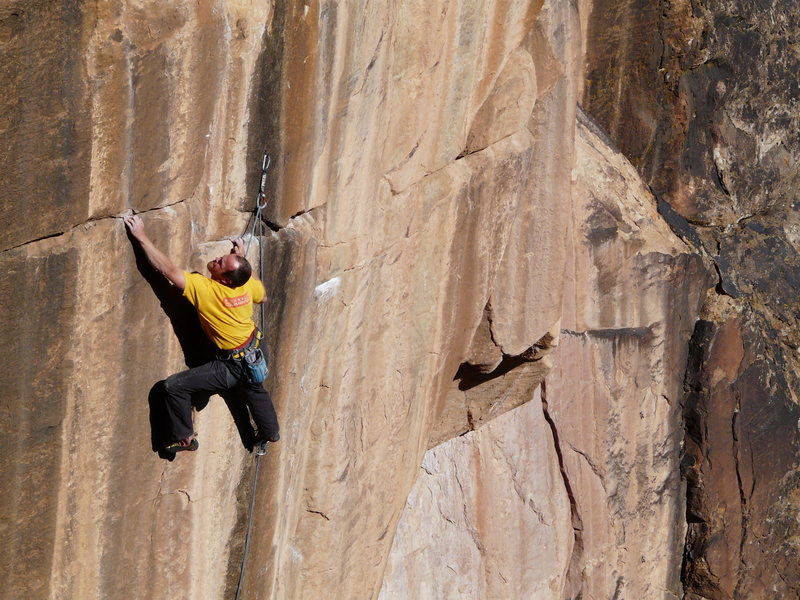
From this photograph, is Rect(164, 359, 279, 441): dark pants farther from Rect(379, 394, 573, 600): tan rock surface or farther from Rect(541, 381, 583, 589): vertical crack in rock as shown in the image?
Rect(541, 381, 583, 589): vertical crack in rock

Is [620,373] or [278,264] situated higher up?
[278,264]

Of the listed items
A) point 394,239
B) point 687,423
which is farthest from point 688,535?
point 394,239

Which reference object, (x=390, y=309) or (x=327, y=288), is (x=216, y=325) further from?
(x=390, y=309)

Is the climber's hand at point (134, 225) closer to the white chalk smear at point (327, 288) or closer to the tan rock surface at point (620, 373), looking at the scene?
the white chalk smear at point (327, 288)

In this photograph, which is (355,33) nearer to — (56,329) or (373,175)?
(373,175)

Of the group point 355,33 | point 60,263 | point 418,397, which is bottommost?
point 418,397

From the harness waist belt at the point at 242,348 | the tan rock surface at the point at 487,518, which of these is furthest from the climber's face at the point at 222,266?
the tan rock surface at the point at 487,518

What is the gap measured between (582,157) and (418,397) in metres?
2.97

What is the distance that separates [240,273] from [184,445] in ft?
3.44

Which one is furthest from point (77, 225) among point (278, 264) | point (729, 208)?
point (729, 208)

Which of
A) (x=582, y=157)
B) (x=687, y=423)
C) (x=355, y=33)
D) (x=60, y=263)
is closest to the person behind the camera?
(x=60, y=263)

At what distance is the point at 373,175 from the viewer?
6434 mm

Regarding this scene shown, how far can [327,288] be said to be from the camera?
6.33 m

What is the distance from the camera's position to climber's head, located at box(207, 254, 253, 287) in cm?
531
